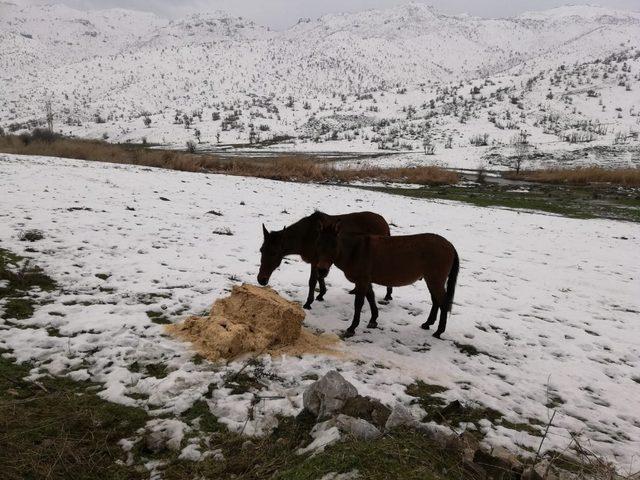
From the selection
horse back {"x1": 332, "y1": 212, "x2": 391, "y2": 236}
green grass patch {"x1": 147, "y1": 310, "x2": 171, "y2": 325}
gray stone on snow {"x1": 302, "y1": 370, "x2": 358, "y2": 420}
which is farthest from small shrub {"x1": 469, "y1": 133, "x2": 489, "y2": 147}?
gray stone on snow {"x1": 302, "y1": 370, "x2": 358, "y2": 420}

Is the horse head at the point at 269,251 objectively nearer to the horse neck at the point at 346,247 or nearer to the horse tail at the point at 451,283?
the horse neck at the point at 346,247

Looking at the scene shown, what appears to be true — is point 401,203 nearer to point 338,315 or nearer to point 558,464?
point 338,315

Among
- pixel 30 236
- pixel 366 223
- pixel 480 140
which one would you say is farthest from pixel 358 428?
→ pixel 480 140

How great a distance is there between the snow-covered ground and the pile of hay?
0.26 m

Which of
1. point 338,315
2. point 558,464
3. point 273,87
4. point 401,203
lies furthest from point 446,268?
point 273,87

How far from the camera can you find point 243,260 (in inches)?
355

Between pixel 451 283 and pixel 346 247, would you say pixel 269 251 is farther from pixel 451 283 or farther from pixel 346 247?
pixel 451 283

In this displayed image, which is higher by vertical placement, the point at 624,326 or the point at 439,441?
the point at 439,441

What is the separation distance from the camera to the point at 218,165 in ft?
98.0

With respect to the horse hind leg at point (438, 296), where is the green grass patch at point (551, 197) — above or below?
above

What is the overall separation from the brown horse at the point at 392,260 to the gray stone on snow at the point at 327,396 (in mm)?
2220

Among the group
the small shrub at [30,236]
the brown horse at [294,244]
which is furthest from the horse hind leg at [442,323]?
the small shrub at [30,236]

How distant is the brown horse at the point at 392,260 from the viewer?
611 cm

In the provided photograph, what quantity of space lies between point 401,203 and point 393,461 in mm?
18008
